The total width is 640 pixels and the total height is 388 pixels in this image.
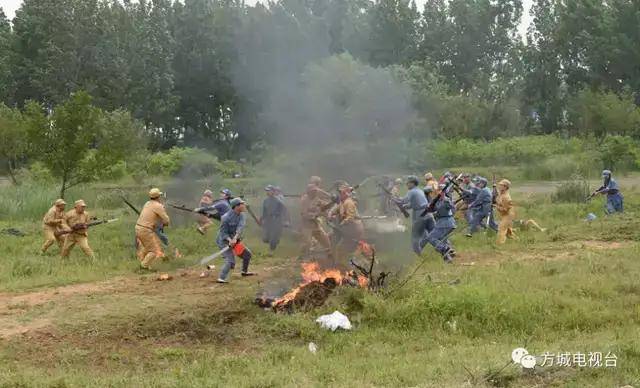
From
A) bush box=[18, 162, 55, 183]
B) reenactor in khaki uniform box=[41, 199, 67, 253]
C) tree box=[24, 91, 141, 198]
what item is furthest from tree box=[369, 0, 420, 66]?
reenactor in khaki uniform box=[41, 199, 67, 253]

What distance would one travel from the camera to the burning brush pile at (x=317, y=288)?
9.83 meters

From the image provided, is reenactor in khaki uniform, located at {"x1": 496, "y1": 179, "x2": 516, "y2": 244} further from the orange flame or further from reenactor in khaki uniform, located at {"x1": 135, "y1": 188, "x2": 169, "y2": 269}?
reenactor in khaki uniform, located at {"x1": 135, "y1": 188, "x2": 169, "y2": 269}

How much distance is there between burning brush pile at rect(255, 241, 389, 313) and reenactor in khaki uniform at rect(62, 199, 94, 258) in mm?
5814

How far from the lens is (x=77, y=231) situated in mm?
14617

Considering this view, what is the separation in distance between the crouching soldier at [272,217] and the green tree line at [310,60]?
9.40ft

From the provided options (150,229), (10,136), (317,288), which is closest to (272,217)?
(150,229)

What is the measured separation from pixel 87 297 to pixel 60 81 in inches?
1368

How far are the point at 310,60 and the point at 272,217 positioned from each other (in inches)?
163

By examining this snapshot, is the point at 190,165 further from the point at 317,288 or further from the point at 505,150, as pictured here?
the point at 505,150

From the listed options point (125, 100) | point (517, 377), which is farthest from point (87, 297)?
point (125, 100)

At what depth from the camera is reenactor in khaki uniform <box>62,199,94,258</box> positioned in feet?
47.9

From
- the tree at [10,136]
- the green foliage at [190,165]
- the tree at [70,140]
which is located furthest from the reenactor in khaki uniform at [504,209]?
the tree at [10,136]

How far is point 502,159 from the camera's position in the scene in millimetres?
A: 36562

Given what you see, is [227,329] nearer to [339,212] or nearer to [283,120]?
[339,212]
